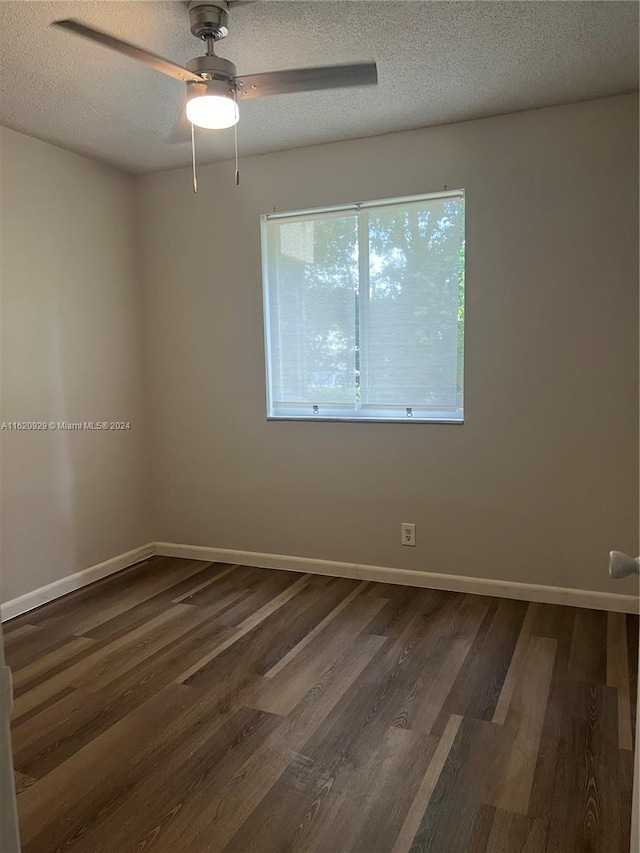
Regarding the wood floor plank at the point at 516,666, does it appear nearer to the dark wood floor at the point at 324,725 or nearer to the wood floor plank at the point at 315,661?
the dark wood floor at the point at 324,725

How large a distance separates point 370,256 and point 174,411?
5.30 feet

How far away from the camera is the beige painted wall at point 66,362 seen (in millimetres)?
3037

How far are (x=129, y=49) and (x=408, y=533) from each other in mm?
2568

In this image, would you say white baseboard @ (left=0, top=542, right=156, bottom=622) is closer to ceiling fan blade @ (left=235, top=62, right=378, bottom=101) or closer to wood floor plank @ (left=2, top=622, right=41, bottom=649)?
wood floor plank @ (left=2, top=622, right=41, bottom=649)

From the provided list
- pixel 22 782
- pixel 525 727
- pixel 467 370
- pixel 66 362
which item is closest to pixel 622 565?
pixel 525 727

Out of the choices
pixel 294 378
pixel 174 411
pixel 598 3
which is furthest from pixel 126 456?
pixel 598 3

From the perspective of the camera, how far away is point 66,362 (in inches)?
132

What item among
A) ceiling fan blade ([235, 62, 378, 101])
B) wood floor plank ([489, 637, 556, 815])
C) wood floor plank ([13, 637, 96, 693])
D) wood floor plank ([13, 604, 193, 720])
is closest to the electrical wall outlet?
wood floor plank ([489, 637, 556, 815])

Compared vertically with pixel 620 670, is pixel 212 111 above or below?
above

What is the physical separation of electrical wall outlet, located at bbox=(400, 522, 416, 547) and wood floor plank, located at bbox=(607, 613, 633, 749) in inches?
40.6

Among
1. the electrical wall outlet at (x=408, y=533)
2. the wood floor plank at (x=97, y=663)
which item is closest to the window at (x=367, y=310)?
the electrical wall outlet at (x=408, y=533)

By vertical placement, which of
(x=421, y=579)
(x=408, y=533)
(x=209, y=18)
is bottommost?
(x=421, y=579)

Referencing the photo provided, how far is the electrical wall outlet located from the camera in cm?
332

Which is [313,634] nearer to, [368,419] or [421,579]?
[421,579]
